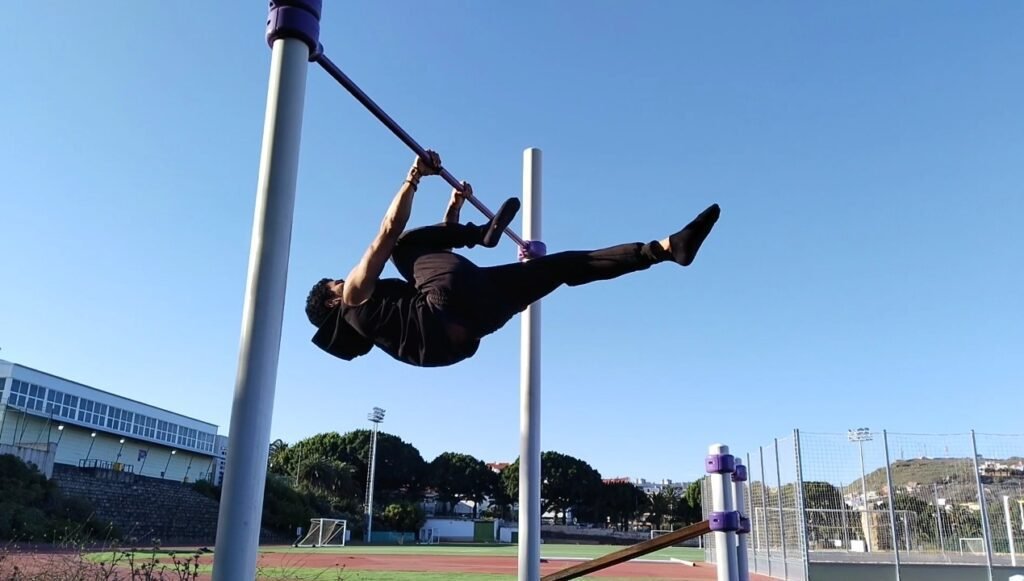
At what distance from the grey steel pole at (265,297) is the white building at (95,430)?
84.7ft

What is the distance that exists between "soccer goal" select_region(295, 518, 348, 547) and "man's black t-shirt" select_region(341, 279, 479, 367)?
25.7m

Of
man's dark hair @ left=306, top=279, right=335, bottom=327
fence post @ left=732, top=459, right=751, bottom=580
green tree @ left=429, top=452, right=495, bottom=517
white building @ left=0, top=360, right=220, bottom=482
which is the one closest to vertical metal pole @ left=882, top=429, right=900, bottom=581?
fence post @ left=732, top=459, right=751, bottom=580

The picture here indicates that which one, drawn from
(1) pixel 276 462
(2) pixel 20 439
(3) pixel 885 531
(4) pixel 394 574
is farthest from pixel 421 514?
(3) pixel 885 531

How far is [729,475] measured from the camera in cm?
331

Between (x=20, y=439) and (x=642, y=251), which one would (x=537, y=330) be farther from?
(x=20, y=439)

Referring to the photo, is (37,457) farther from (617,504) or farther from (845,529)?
(617,504)

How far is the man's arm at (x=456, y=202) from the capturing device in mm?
3689

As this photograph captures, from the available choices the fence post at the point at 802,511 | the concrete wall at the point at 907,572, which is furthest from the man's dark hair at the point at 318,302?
the concrete wall at the point at 907,572

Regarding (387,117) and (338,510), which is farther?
(338,510)

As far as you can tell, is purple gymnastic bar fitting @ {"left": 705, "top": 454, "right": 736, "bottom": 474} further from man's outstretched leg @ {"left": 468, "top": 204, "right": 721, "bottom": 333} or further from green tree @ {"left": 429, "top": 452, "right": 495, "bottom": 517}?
green tree @ {"left": 429, "top": 452, "right": 495, "bottom": 517}

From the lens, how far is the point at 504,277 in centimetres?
288

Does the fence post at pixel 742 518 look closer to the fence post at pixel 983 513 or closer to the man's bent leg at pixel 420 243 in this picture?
the man's bent leg at pixel 420 243

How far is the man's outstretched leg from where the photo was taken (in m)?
2.63

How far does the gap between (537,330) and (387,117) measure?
1.78 meters
